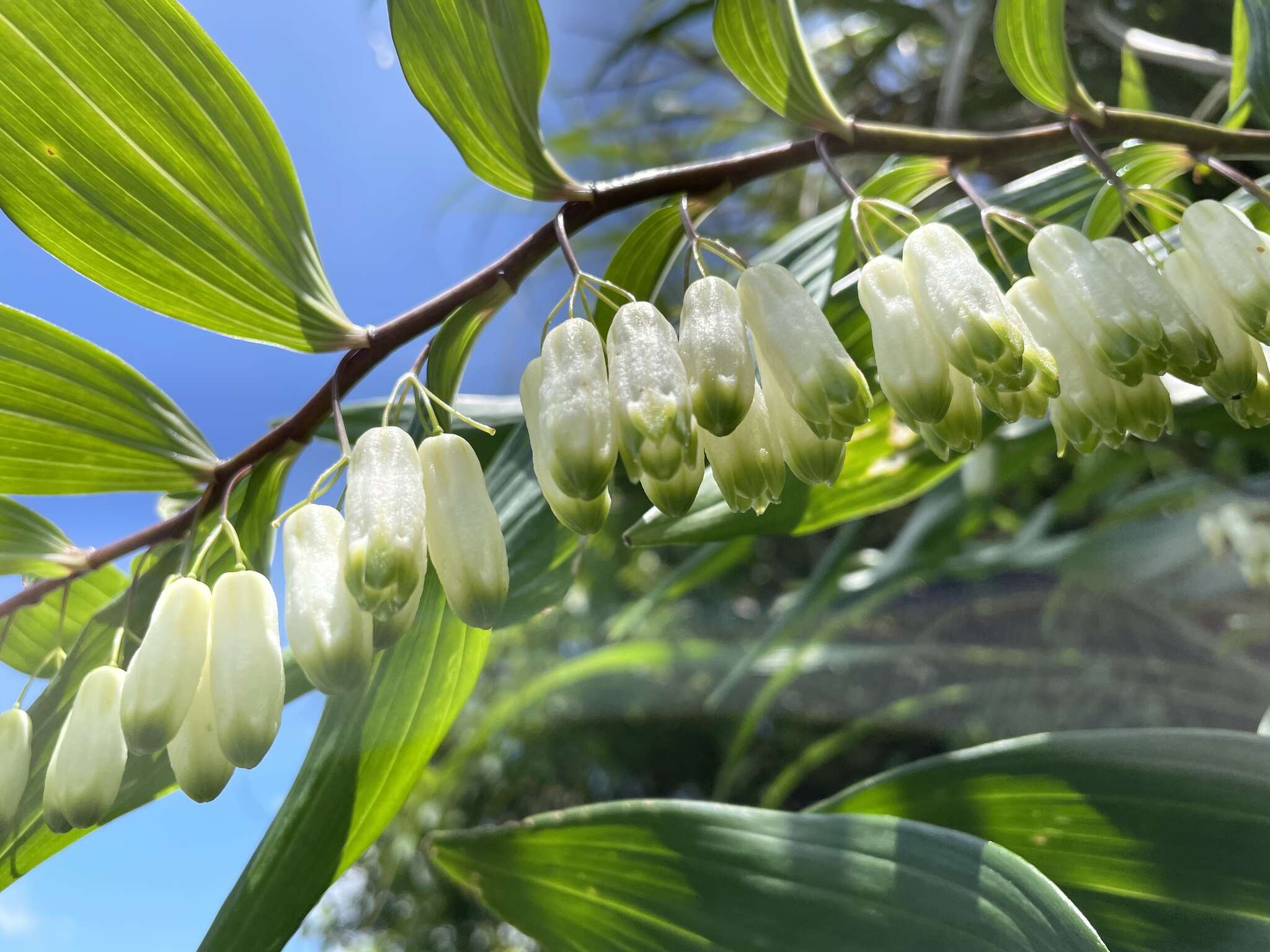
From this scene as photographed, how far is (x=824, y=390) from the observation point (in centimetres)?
27

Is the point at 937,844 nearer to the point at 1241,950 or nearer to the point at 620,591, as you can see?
the point at 1241,950

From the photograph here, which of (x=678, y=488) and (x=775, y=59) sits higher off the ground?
(x=775, y=59)

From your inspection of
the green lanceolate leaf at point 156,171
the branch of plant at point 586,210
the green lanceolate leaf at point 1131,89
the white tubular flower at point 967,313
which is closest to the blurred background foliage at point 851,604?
the green lanceolate leaf at point 1131,89

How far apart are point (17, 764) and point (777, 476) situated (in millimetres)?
286

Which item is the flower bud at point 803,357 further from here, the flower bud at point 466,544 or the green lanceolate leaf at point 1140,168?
the green lanceolate leaf at point 1140,168

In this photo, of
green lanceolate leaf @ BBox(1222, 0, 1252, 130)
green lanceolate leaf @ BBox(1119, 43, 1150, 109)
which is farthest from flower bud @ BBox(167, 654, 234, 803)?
green lanceolate leaf @ BBox(1119, 43, 1150, 109)

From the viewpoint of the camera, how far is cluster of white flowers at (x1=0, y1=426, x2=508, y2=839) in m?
0.26

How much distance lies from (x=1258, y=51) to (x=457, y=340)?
0.39 metres

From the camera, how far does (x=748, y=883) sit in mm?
332

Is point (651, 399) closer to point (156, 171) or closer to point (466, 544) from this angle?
point (466, 544)

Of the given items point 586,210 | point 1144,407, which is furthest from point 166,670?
point 1144,407

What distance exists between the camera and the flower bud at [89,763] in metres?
0.28

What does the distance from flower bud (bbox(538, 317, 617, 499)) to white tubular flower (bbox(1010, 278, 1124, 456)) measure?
16 cm

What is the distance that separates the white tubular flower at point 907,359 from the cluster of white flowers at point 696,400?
0.6 inches
